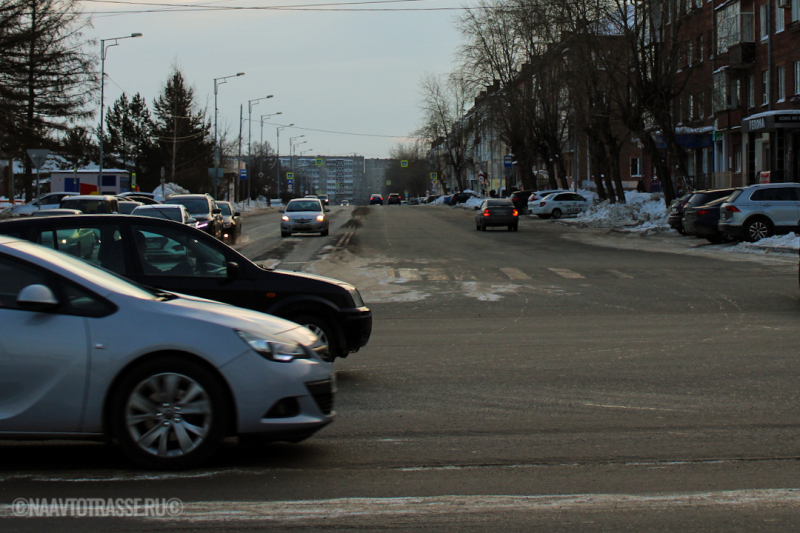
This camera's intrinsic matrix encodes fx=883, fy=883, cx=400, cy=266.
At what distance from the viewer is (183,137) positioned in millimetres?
78562

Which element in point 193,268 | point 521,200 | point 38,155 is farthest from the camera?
point 521,200

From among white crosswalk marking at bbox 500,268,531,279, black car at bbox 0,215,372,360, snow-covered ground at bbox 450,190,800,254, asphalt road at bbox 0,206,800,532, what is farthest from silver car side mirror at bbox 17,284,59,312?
snow-covered ground at bbox 450,190,800,254

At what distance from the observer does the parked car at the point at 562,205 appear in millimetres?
52031

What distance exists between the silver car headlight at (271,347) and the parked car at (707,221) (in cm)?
2388

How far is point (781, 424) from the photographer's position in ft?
20.6

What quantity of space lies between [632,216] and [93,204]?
26032mm

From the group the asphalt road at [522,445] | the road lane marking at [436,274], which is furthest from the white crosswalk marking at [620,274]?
the asphalt road at [522,445]

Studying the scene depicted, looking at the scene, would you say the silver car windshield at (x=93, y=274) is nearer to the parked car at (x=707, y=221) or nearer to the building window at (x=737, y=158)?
the parked car at (x=707, y=221)

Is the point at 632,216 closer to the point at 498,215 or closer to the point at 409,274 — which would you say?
the point at 498,215

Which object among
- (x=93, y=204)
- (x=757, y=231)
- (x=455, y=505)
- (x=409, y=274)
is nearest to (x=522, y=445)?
(x=455, y=505)

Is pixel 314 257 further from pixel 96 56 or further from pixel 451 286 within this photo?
pixel 96 56

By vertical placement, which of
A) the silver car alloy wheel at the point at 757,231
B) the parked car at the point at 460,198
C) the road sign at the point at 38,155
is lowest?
the silver car alloy wheel at the point at 757,231

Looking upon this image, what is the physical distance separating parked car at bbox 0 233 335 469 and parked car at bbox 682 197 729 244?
24.1 m

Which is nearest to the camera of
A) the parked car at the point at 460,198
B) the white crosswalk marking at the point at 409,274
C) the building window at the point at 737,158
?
the white crosswalk marking at the point at 409,274
